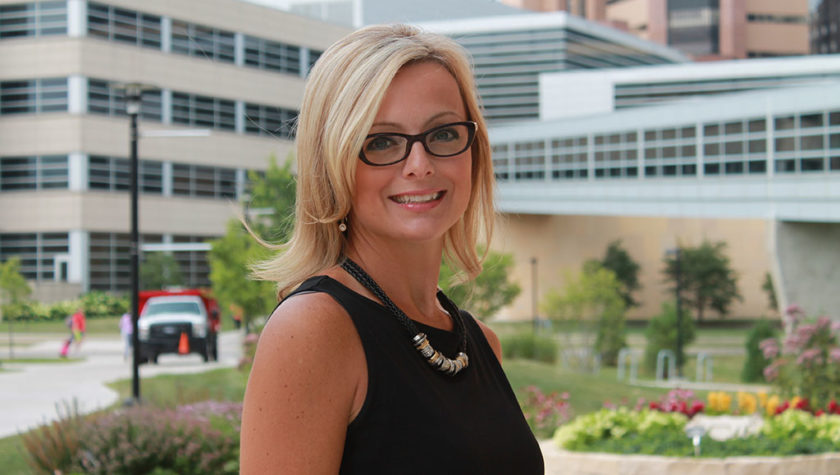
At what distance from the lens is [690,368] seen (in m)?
43.5

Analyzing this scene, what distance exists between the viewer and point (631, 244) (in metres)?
74.2

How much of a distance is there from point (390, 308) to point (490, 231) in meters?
0.58

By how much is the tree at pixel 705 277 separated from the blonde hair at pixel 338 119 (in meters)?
70.5

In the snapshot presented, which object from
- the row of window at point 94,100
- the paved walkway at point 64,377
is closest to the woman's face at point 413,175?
the paved walkway at point 64,377

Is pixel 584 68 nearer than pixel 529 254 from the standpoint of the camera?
No

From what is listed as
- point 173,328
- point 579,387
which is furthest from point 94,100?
point 579,387

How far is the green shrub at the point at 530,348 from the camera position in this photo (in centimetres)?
3591

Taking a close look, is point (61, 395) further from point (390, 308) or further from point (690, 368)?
point (690, 368)

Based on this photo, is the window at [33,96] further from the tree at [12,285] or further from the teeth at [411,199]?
the teeth at [411,199]

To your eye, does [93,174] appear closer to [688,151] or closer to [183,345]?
[183,345]

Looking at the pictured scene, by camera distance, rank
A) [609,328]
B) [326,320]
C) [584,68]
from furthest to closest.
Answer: [584,68], [609,328], [326,320]

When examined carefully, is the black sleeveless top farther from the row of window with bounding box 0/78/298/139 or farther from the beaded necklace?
the row of window with bounding box 0/78/298/139

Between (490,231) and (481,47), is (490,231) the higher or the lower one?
the lower one

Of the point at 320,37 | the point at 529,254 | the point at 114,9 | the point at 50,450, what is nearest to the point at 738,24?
the point at 529,254
